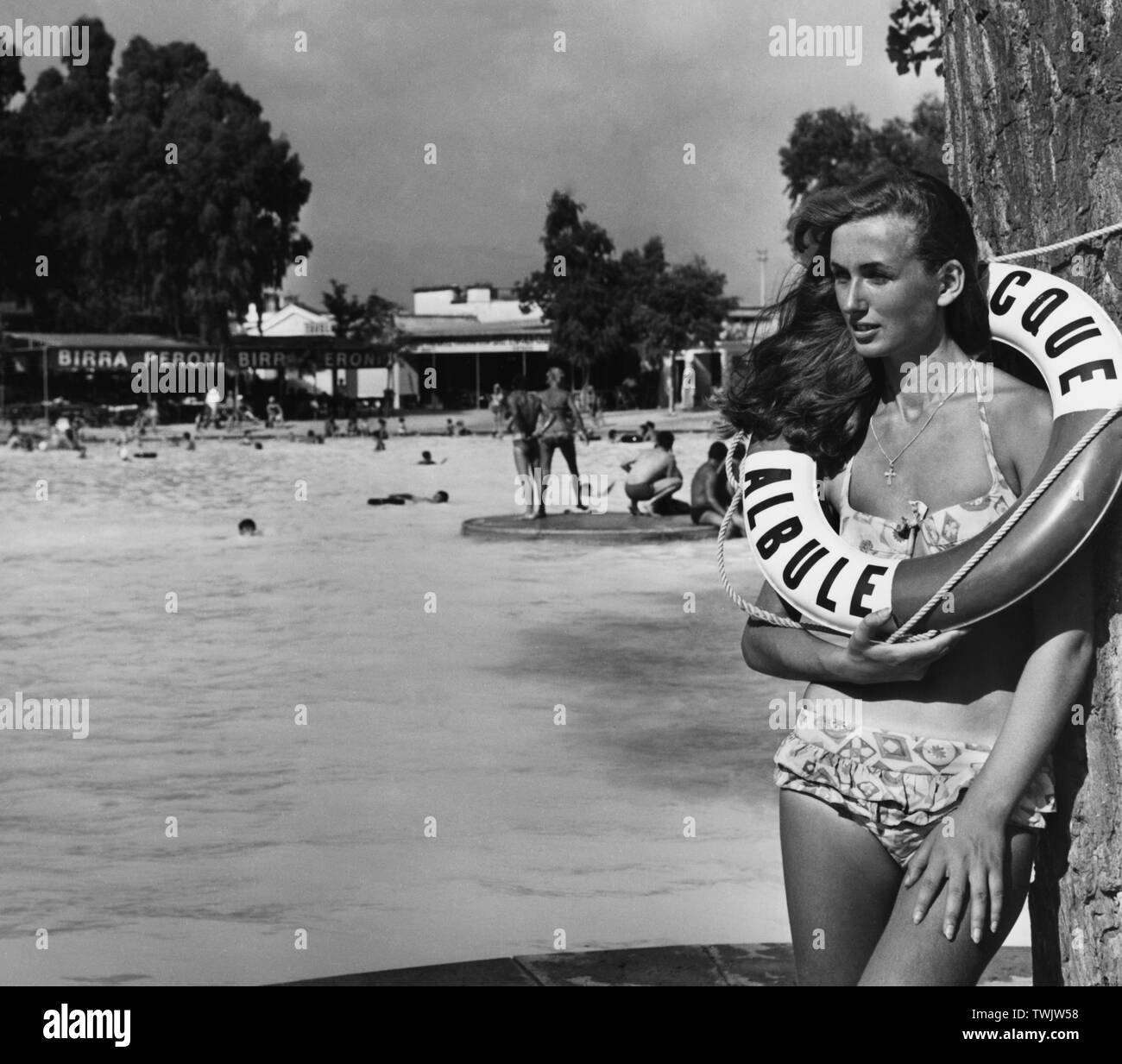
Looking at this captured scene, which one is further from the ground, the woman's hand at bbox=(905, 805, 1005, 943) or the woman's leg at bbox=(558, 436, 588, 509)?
the woman's leg at bbox=(558, 436, 588, 509)

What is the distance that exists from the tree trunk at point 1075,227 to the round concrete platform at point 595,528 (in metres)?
13.2

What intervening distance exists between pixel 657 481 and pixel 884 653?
15.6 meters

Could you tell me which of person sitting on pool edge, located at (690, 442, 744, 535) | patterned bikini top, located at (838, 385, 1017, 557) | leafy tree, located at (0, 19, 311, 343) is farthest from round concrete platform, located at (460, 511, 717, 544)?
leafy tree, located at (0, 19, 311, 343)

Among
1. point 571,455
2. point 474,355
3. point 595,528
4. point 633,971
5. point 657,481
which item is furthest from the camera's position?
point 474,355

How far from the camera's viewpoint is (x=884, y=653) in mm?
2350

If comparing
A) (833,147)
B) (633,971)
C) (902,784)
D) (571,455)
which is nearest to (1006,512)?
(902,784)

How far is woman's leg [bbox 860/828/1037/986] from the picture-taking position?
2.30 metres

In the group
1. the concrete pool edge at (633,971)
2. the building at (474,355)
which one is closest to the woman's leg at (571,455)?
the concrete pool edge at (633,971)

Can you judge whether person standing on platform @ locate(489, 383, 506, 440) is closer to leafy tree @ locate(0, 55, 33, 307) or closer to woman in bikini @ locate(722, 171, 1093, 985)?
leafy tree @ locate(0, 55, 33, 307)

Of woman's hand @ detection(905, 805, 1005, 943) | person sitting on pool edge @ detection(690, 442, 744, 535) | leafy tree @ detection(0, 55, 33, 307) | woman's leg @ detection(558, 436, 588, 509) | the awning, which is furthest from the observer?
leafy tree @ detection(0, 55, 33, 307)

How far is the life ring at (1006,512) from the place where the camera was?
7.52 feet

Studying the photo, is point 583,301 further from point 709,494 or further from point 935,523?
point 935,523

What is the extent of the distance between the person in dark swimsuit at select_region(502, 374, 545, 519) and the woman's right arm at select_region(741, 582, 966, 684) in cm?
1527

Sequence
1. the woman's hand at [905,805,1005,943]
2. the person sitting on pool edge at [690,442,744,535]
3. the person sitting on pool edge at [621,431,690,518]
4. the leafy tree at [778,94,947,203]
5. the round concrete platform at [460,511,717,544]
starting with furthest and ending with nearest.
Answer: the leafy tree at [778,94,947,203], the person sitting on pool edge at [621,431,690,518], the person sitting on pool edge at [690,442,744,535], the round concrete platform at [460,511,717,544], the woman's hand at [905,805,1005,943]
